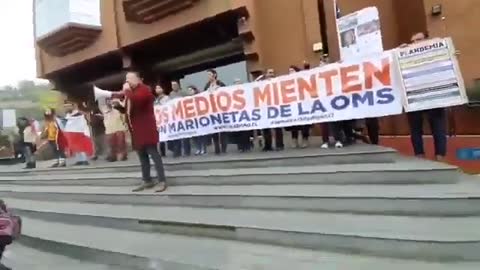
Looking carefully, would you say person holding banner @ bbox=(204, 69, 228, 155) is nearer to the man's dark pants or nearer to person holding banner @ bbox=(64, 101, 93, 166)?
the man's dark pants

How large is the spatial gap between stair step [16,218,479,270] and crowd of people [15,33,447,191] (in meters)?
1.46

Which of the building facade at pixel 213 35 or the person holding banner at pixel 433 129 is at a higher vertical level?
the building facade at pixel 213 35

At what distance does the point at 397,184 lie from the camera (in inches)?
253

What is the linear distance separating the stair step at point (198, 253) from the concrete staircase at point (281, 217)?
0.04 ft

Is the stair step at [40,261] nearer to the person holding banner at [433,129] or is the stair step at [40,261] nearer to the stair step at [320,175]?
the stair step at [320,175]

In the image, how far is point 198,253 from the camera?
590 cm

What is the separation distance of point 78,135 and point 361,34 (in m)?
8.40

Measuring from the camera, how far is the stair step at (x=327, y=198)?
543 cm

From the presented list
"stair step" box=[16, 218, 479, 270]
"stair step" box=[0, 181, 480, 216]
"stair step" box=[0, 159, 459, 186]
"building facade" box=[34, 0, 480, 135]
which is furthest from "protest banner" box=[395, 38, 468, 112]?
"stair step" box=[16, 218, 479, 270]

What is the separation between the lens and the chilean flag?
14.5 m

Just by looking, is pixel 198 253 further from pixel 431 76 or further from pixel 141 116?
pixel 431 76

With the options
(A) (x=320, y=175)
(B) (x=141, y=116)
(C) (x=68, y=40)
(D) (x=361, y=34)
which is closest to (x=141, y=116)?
(B) (x=141, y=116)

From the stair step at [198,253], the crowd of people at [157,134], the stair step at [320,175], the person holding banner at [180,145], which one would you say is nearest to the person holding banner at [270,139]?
the crowd of people at [157,134]

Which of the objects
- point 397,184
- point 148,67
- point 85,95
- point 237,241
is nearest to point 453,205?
point 397,184
